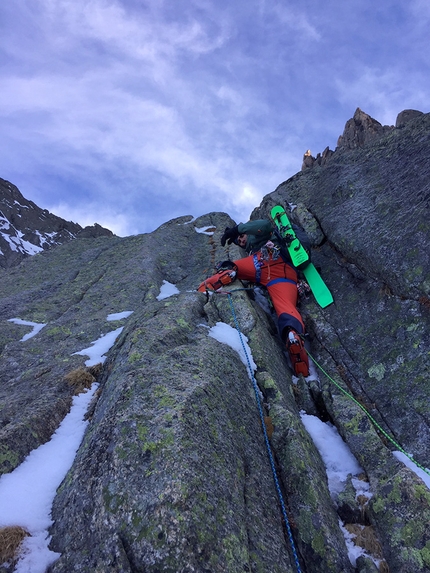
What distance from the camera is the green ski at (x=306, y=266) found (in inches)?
457

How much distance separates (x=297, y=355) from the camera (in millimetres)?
9555

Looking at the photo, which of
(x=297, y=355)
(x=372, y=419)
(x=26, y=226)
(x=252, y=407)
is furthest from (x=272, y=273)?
(x=26, y=226)

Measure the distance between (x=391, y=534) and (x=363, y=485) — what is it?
100 cm

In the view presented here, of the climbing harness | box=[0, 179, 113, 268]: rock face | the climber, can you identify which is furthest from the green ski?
box=[0, 179, 113, 268]: rock face

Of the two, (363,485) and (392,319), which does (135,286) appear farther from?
(363,485)

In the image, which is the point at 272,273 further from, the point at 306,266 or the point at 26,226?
the point at 26,226

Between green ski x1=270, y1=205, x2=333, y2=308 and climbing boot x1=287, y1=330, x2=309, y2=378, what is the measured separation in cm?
240

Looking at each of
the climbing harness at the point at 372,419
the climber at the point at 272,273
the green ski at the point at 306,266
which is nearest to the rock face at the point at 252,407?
the climbing harness at the point at 372,419

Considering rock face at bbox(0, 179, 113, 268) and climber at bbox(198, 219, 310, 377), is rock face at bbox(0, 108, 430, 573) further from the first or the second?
rock face at bbox(0, 179, 113, 268)

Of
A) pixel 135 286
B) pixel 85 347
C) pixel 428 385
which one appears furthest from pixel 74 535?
pixel 135 286

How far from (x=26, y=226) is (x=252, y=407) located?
168677 millimetres

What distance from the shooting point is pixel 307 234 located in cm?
1409

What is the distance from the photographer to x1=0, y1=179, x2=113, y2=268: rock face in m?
136

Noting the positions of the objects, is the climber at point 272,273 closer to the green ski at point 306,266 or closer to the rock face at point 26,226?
the green ski at point 306,266
